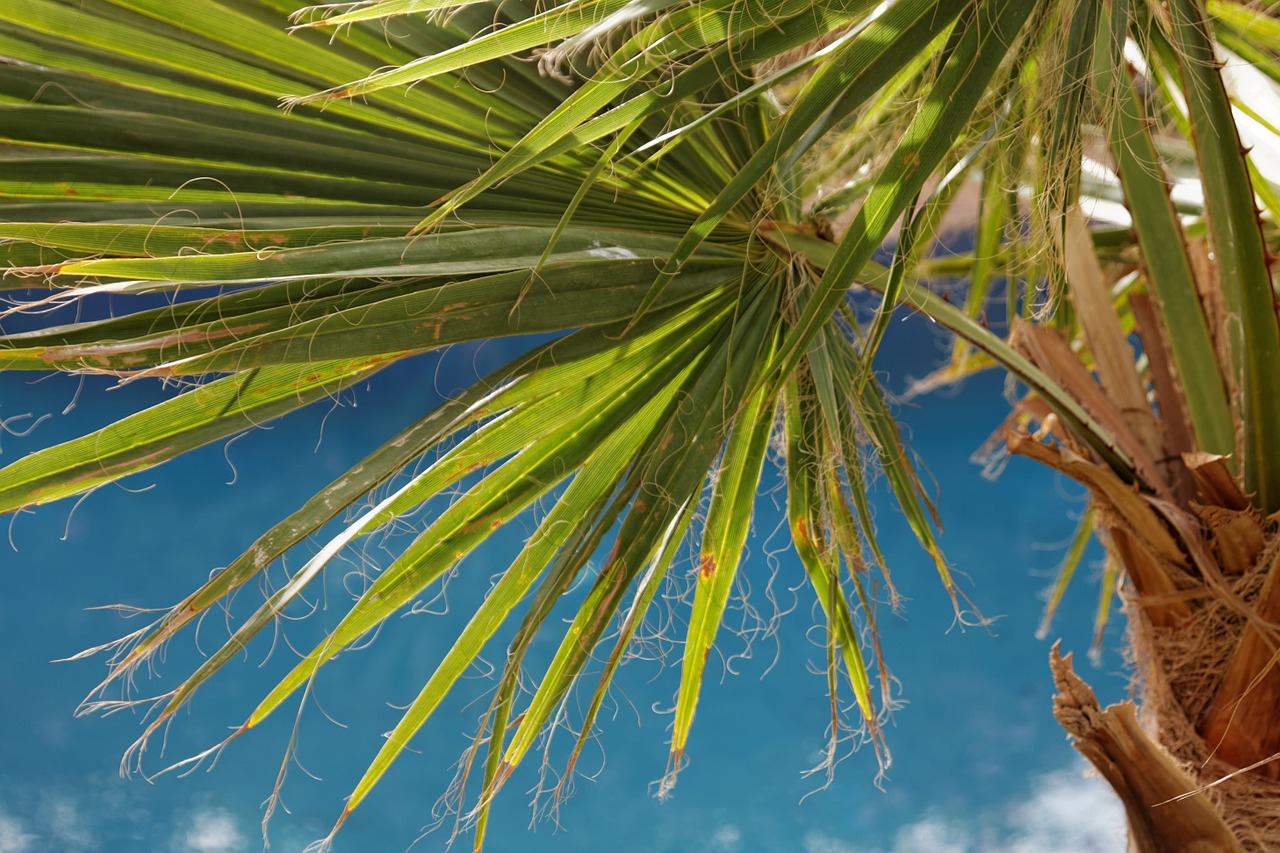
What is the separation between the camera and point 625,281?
63cm

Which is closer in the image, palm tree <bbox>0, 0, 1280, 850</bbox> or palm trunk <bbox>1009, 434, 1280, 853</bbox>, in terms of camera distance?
palm tree <bbox>0, 0, 1280, 850</bbox>

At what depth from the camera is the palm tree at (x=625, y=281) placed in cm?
49

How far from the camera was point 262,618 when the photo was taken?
0.54 m

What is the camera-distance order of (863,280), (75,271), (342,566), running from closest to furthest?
(75,271)
(863,280)
(342,566)

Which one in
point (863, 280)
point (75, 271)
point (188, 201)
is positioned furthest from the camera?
point (863, 280)

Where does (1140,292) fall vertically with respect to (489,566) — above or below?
above

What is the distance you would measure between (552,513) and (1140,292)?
23.7 inches

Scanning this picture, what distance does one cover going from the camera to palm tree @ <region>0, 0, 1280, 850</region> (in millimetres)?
488

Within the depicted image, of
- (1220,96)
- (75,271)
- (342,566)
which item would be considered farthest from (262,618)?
(342,566)

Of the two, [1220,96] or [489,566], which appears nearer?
[1220,96]

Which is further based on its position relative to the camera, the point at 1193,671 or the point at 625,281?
the point at 1193,671

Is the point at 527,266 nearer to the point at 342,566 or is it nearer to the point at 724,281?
the point at 724,281

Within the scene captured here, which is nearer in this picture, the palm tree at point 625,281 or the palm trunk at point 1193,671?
the palm tree at point 625,281

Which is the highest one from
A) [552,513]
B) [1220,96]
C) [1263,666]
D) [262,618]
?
[1220,96]
